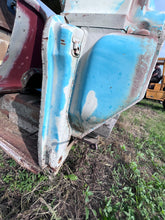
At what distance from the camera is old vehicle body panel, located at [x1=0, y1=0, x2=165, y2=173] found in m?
0.70

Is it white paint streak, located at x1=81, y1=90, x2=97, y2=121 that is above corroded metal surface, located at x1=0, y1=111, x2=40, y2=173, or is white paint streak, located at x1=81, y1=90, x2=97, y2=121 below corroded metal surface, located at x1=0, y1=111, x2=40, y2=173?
above

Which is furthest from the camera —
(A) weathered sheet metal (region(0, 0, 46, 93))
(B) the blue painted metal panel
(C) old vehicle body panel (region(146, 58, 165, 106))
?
(C) old vehicle body panel (region(146, 58, 165, 106))

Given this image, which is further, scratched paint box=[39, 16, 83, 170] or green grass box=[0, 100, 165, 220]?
green grass box=[0, 100, 165, 220]

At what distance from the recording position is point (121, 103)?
74 centimetres

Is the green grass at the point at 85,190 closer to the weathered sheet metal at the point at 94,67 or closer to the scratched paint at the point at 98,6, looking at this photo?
the weathered sheet metal at the point at 94,67

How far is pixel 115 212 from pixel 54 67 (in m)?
1.08

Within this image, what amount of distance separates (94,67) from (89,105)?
0.73ft

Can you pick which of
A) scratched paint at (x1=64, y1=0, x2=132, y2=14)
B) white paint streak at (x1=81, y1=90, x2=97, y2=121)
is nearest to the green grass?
white paint streak at (x1=81, y1=90, x2=97, y2=121)

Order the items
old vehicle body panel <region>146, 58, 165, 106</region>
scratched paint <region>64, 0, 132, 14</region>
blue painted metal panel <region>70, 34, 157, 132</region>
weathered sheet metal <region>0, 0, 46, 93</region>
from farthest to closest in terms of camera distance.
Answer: old vehicle body panel <region>146, 58, 165, 106</region>
weathered sheet metal <region>0, 0, 46, 93</region>
scratched paint <region>64, 0, 132, 14</region>
blue painted metal panel <region>70, 34, 157, 132</region>

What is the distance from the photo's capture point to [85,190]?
3.46 feet

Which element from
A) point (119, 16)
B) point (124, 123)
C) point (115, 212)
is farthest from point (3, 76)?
point (124, 123)

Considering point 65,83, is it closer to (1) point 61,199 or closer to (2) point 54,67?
(2) point 54,67

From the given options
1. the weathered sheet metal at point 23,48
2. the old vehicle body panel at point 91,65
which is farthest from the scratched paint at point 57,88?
the weathered sheet metal at point 23,48

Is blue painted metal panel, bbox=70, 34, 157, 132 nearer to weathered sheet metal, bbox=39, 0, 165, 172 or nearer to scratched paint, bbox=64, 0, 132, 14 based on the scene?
weathered sheet metal, bbox=39, 0, 165, 172
